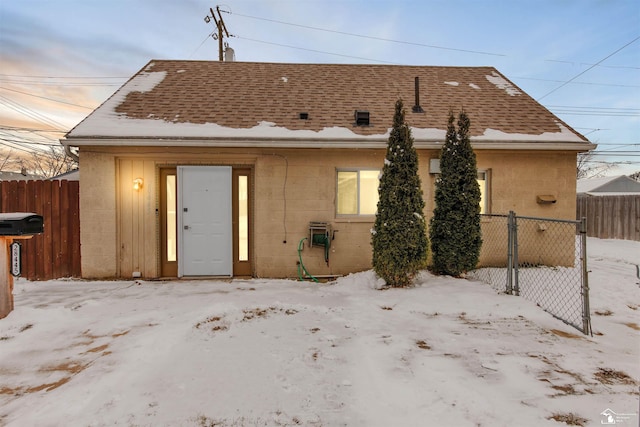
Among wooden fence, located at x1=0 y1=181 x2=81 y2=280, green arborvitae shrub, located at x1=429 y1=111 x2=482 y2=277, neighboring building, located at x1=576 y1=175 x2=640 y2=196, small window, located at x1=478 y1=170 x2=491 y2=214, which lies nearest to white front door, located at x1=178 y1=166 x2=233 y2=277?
wooden fence, located at x1=0 y1=181 x2=81 y2=280

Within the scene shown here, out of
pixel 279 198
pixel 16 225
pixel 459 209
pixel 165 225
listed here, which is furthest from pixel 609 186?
pixel 16 225

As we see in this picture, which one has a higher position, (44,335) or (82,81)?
(82,81)

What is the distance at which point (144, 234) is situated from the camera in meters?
6.34

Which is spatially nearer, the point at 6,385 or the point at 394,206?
the point at 6,385

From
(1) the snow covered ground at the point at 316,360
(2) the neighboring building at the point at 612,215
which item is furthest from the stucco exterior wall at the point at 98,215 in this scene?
(2) the neighboring building at the point at 612,215

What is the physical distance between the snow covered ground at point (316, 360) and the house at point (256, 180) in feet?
4.80

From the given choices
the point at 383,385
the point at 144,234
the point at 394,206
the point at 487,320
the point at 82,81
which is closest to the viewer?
the point at 383,385

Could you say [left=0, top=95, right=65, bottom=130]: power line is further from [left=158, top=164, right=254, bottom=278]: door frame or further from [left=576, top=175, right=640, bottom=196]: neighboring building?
[left=576, top=175, right=640, bottom=196]: neighboring building

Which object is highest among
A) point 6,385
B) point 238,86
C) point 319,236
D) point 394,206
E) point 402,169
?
point 238,86

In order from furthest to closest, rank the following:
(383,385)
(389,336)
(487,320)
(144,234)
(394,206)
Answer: (144,234) < (394,206) < (487,320) < (389,336) < (383,385)

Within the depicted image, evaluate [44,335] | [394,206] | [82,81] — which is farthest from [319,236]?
[82,81]

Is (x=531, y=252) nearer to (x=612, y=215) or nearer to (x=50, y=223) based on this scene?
(x=612, y=215)

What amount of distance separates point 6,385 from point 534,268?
28.3 ft

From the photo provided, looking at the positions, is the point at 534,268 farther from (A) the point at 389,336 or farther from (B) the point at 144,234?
(B) the point at 144,234
